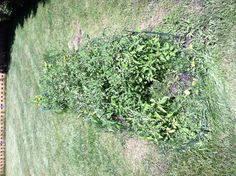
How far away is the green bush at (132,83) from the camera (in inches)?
195

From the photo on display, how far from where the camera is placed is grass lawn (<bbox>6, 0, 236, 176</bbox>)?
4754 mm

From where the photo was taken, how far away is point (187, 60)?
15.8 feet

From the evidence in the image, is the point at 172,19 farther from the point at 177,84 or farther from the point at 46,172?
the point at 46,172

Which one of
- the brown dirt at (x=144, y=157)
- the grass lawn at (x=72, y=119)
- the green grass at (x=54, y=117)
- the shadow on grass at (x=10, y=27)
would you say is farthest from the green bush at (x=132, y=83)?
the shadow on grass at (x=10, y=27)

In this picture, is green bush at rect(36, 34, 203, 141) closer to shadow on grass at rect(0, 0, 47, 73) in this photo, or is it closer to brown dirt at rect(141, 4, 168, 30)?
brown dirt at rect(141, 4, 168, 30)

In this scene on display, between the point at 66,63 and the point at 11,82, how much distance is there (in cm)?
534

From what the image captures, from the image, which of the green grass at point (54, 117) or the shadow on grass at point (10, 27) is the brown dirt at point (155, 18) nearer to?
→ the green grass at point (54, 117)

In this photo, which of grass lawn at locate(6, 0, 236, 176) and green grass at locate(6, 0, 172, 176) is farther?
green grass at locate(6, 0, 172, 176)

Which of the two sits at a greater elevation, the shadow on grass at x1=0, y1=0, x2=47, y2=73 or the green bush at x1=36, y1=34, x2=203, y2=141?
the shadow on grass at x1=0, y1=0, x2=47, y2=73

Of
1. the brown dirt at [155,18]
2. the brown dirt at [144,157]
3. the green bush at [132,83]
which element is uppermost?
the brown dirt at [155,18]

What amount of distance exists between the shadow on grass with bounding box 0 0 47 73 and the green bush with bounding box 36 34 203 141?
4453mm

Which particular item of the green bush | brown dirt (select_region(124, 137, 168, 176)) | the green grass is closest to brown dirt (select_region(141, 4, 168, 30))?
the green grass

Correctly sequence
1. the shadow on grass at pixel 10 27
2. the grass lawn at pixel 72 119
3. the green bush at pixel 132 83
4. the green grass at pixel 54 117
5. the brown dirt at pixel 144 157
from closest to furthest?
the grass lawn at pixel 72 119
the green bush at pixel 132 83
the brown dirt at pixel 144 157
the green grass at pixel 54 117
the shadow on grass at pixel 10 27

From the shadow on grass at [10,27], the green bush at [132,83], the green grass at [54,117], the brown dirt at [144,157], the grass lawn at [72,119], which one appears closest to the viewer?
the grass lawn at [72,119]
